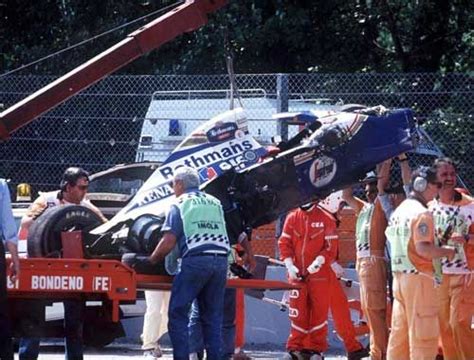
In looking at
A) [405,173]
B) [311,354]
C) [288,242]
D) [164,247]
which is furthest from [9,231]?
[405,173]

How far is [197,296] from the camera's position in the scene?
13.0 metres

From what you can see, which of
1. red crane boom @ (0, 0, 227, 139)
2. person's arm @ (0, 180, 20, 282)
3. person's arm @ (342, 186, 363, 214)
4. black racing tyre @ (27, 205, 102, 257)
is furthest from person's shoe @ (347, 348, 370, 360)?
person's arm @ (0, 180, 20, 282)

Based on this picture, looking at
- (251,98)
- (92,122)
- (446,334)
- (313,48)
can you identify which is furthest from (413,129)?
(313,48)

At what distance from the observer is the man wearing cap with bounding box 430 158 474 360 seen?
13844mm

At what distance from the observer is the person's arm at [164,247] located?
1272cm

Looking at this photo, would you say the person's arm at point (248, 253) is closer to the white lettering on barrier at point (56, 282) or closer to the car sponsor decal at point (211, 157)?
the car sponsor decal at point (211, 157)

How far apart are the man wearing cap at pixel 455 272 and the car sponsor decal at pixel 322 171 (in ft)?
3.22

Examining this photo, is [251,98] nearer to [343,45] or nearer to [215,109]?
[215,109]

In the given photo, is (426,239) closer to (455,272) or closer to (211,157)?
(455,272)

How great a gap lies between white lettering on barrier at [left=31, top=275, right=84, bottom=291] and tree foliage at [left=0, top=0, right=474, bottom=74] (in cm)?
1229

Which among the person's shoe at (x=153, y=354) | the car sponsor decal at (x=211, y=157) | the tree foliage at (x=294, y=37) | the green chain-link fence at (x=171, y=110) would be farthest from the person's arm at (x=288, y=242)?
the tree foliage at (x=294, y=37)

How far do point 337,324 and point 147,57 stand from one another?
11058 mm

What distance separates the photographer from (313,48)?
2569 centimetres

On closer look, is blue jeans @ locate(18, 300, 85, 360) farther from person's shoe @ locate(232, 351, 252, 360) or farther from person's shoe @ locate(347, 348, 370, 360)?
person's shoe @ locate(347, 348, 370, 360)
